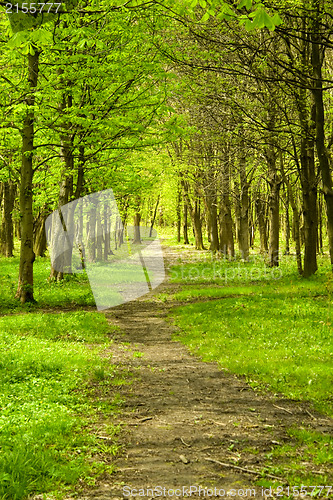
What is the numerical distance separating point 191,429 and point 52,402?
2.43 metres

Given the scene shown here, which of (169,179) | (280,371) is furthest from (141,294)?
(169,179)

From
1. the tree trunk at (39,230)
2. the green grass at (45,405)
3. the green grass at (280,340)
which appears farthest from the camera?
the tree trunk at (39,230)

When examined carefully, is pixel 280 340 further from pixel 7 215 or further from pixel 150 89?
pixel 7 215

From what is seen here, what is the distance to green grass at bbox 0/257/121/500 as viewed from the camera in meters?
4.88

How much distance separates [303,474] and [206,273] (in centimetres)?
2145

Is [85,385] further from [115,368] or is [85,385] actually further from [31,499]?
[31,499]

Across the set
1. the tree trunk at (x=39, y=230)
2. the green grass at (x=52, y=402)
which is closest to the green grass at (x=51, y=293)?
the green grass at (x=52, y=402)

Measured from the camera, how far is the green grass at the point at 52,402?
16.0 ft

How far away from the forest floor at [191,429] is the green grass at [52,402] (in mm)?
284

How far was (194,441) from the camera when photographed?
5773 mm

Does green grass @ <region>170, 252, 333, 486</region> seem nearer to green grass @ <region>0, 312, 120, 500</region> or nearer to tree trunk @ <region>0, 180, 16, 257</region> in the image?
green grass @ <region>0, 312, 120, 500</region>

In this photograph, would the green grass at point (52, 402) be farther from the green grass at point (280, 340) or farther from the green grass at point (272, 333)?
the green grass at point (272, 333)

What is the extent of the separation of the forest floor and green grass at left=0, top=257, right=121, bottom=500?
28 centimetres

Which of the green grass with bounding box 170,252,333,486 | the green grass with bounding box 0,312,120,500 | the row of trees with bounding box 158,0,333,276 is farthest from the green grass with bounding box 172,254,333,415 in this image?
the green grass with bounding box 0,312,120,500
